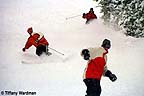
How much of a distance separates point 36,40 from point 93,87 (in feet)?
1.51

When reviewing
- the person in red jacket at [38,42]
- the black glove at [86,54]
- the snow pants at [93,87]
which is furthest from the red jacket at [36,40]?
the snow pants at [93,87]

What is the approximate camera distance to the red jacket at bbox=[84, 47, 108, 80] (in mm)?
2041

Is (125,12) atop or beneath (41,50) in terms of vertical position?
atop

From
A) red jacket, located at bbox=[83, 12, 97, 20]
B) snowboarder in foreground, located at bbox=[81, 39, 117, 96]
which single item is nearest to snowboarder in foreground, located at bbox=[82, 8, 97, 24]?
red jacket, located at bbox=[83, 12, 97, 20]

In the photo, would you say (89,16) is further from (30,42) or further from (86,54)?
(30,42)

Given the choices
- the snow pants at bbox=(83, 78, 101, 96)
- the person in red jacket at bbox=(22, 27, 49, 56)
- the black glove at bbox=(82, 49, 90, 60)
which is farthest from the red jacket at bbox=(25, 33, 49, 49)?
the snow pants at bbox=(83, 78, 101, 96)

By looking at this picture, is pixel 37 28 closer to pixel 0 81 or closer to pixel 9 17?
pixel 9 17

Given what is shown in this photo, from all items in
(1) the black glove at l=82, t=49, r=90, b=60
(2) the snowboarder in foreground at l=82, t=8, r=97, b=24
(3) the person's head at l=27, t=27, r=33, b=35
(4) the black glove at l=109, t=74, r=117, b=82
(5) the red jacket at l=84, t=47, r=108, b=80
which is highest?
(2) the snowboarder in foreground at l=82, t=8, r=97, b=24

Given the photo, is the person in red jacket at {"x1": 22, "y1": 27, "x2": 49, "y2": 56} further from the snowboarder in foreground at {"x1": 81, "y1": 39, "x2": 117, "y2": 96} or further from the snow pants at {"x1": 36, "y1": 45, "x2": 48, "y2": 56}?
the snowboarder in foreground at {"x1": 81, "y1": 39, "x2": 117, "y2": 96}

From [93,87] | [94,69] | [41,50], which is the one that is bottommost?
[93,87]

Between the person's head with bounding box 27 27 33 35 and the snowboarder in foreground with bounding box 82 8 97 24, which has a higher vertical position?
the snowboarder in foreground with bounding box 82 8 97 24

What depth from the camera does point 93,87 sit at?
205 centimetres

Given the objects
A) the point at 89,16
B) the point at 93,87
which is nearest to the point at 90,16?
the point at 89,16

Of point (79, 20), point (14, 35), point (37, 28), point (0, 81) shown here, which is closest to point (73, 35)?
point (79, 20)
